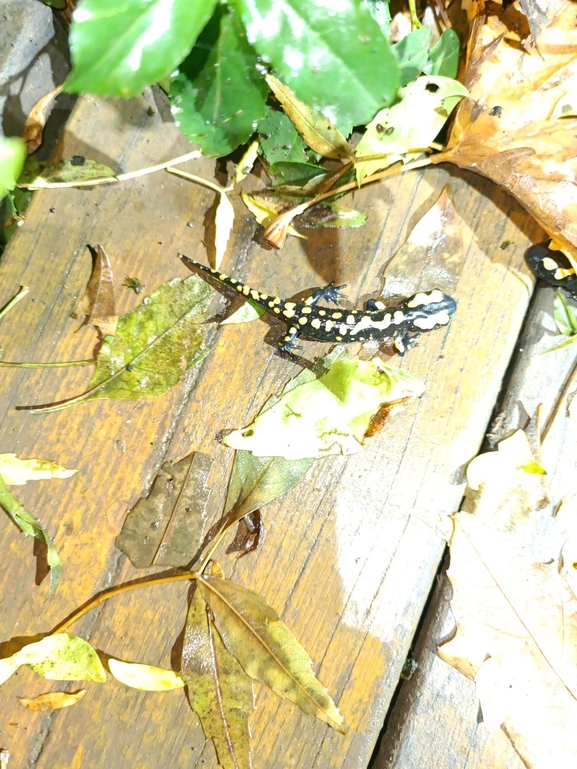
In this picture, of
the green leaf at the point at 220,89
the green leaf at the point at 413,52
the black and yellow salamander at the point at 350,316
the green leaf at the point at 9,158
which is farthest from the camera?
the black and yellow salamander at the point at 350,316

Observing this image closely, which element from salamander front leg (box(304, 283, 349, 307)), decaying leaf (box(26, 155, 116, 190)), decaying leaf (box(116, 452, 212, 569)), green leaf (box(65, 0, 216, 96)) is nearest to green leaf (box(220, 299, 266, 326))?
salamander front leg (box(304, 283, 349, 307))

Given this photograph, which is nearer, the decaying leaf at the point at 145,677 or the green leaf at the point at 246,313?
Answer: the decaying leaf at the point at 145,677

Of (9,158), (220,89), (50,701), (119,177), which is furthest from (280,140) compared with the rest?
(50,701)

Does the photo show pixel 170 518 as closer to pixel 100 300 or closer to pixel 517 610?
pixel 100 300

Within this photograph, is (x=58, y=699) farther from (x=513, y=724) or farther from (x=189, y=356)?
(x=513, y=724)

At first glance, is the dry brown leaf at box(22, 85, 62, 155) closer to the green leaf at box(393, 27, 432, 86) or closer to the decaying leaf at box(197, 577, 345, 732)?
the green leaf at box(393, 27, 432, 86)

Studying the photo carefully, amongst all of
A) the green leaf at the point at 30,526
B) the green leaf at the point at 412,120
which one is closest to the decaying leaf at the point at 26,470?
the green leaf at the point at 30,526

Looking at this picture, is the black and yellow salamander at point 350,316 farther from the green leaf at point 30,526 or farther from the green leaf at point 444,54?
the green leaf at point 30,526
